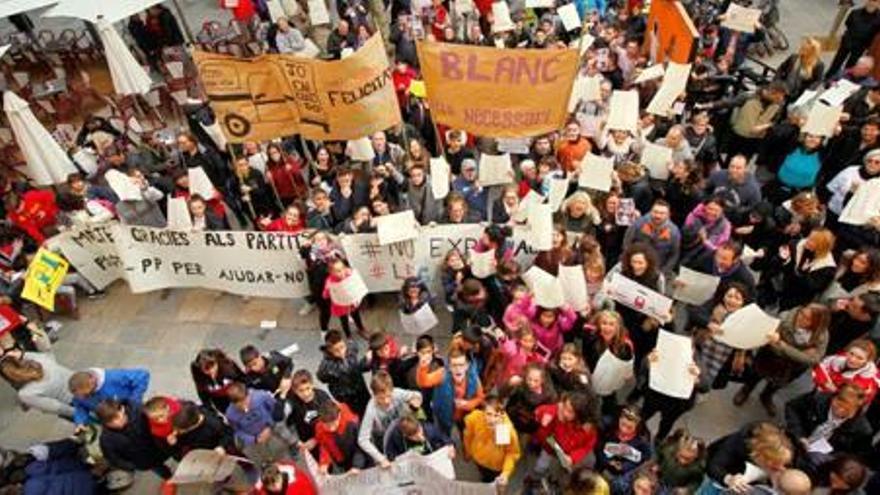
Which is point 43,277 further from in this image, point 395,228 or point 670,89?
point 670,89

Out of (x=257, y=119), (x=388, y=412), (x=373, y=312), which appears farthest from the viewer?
(x=373, y=312)

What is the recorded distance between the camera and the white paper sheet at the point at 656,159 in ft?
23.8

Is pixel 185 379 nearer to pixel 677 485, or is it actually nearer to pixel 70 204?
pixel 70 204

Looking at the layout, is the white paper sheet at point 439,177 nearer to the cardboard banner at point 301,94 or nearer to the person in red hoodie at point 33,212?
the cardboard banner at point 301,94

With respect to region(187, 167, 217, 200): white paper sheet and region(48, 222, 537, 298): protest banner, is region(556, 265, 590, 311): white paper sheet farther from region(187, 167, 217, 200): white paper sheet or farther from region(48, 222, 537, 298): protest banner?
region(187, 167, 217, 200): white paper sheet

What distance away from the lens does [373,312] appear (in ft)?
26.4

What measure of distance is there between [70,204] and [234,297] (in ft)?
7.57

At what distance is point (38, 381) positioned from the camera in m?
6.00

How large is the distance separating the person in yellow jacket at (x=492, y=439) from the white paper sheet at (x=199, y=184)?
15.1 ft

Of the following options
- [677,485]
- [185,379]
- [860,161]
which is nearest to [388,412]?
[677,485]

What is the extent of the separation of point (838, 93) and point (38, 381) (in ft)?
29.9

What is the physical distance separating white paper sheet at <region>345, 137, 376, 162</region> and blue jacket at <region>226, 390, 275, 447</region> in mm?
3581

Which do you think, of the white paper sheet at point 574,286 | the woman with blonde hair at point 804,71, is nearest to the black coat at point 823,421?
the white paper sheet at point 574,286

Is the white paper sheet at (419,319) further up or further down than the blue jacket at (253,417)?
further down
